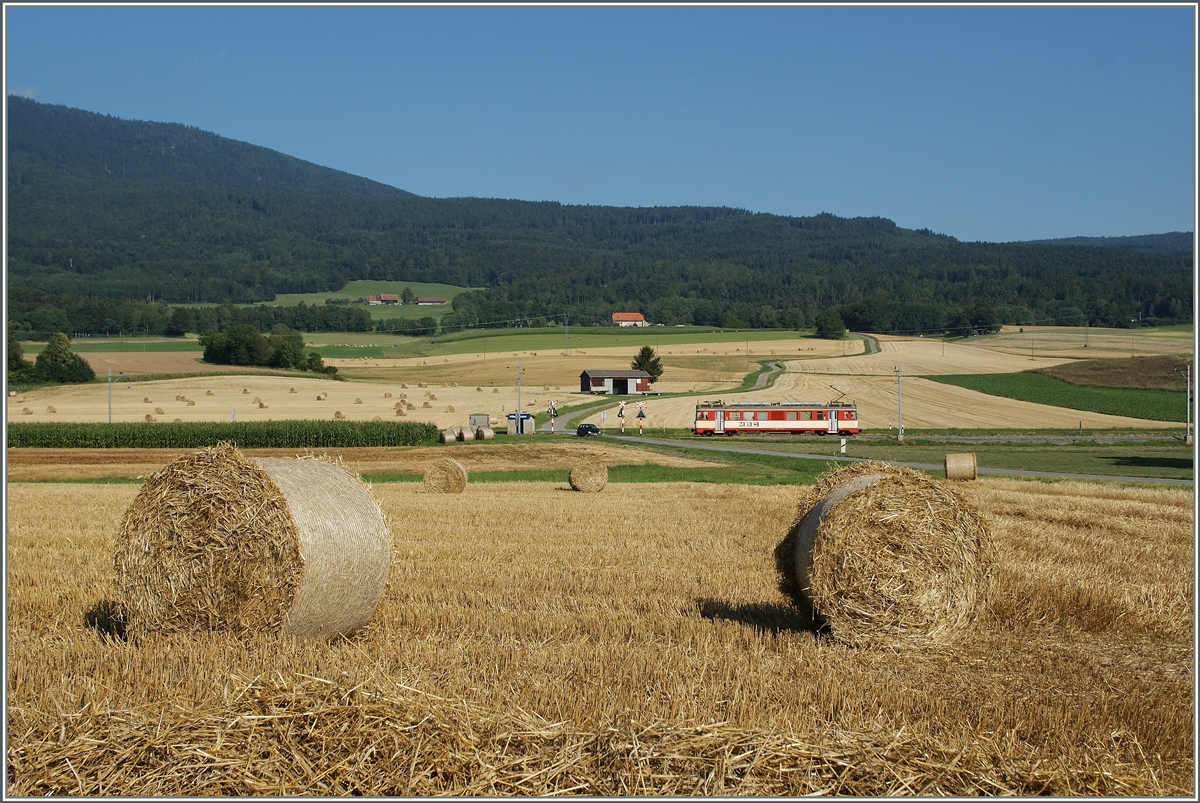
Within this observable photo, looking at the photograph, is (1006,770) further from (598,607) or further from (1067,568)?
(1067,568)

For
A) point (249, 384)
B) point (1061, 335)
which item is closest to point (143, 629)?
point (249, 384)

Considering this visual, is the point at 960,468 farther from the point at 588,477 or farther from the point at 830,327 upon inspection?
the point at 830,327

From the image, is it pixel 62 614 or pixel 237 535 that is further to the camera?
pixel 62 614

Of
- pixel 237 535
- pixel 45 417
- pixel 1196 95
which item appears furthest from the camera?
pixel 45 417

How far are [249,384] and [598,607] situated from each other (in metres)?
76.7

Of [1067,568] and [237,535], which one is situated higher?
[237,535]

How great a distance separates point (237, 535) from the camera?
9094 millimetres

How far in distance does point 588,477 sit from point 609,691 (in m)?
20.8

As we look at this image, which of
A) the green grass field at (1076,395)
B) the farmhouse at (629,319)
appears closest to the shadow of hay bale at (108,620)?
the green grass field at (1076,395)

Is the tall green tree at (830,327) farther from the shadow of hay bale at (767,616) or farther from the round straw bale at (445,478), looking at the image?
the shadow of hay bale at (767,616)

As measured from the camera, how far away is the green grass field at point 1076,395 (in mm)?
69750

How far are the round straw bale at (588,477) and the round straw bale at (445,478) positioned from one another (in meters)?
3.06

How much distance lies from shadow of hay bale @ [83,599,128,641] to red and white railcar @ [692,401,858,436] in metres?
50.1

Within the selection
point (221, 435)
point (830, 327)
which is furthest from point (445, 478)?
point (830, 327)
